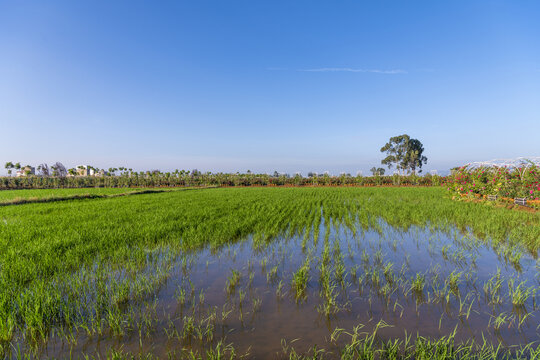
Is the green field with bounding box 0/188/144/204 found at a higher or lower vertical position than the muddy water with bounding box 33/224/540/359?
higher

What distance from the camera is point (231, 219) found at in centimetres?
738

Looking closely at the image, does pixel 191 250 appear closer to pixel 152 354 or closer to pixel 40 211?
pixel 152 354

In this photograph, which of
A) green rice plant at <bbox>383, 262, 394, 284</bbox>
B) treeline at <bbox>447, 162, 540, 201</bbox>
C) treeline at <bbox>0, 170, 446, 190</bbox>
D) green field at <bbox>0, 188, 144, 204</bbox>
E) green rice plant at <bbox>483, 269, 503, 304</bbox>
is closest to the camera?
green rice plant at <bbox>483, 269, 503, 304</bbox>

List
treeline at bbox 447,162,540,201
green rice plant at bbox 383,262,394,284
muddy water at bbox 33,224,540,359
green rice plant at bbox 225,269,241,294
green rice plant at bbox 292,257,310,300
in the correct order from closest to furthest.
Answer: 1. muddy water at bbox 33,224,540,359
2. green rice plant at bbox 292,257,310,300
3. green rice plant at bbox 225,269,241,294
4. green rice plant at bbox 383,262,394,284
5. treeline at bbox 447,162,540,201

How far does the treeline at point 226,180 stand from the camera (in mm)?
35812

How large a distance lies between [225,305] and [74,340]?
1372 millimetres

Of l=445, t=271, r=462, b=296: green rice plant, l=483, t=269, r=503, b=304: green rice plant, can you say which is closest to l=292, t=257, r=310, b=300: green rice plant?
l=445, t=271, r=462, b=296: green rice plant

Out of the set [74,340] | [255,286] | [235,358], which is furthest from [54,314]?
[255,286]

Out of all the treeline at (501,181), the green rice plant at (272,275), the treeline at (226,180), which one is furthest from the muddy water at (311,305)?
the treeline at (226,180)

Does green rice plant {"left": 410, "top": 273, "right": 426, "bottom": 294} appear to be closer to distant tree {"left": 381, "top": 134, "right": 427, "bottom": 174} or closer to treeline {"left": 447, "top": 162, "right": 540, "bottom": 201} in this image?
treeline {"left": 447, "top": 162, "right": 540, "bottom": 201}

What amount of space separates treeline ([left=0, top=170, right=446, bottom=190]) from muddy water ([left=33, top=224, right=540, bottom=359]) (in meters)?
36.2

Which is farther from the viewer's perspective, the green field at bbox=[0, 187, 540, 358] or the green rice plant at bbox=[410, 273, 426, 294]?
the green rice plant at bbox=[410, 273, 426, 294]

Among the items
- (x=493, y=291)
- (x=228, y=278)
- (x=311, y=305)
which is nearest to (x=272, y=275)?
(x=228, y=278)

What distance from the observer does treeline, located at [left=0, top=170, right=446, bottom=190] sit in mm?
35812
